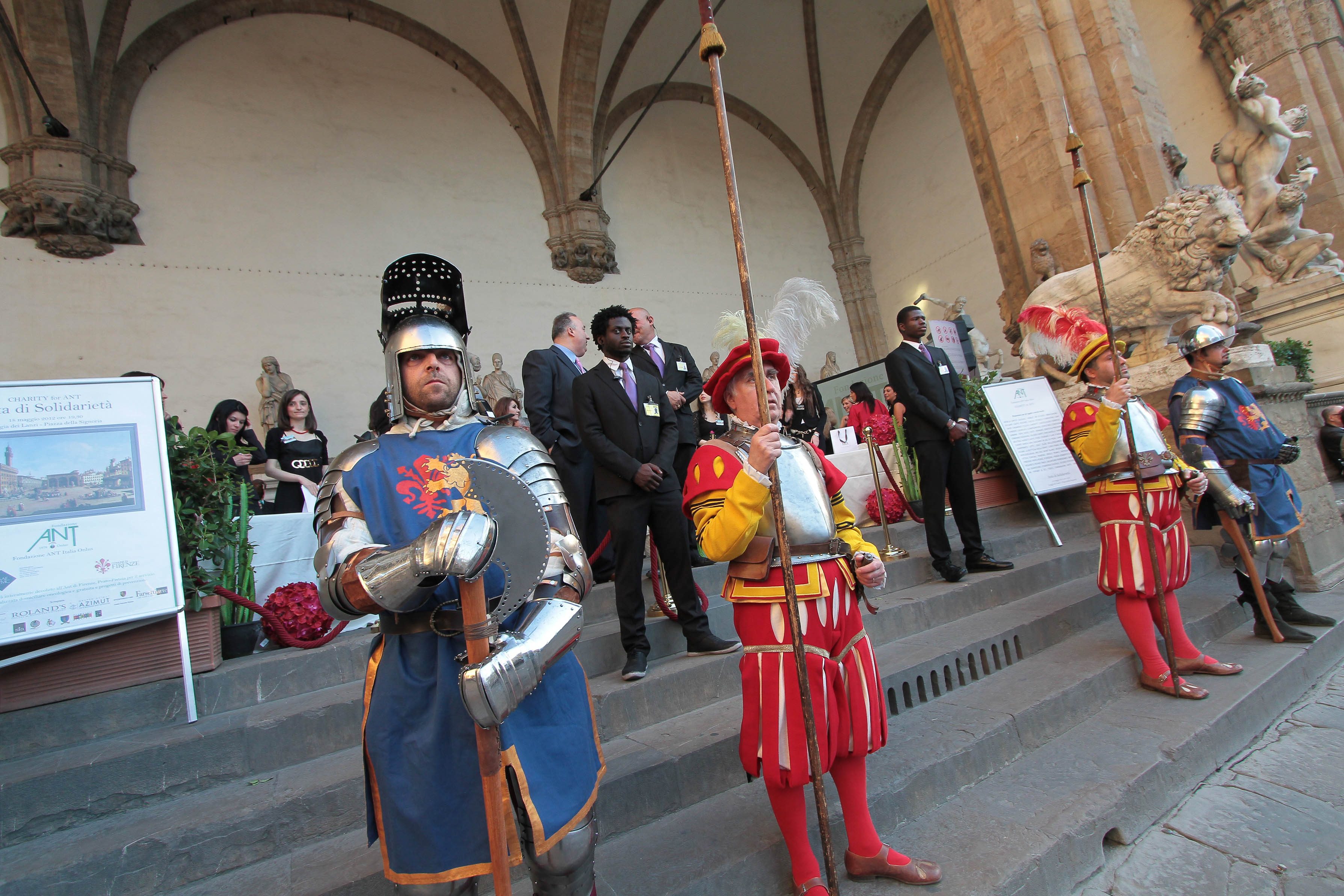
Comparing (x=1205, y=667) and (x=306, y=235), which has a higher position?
(x=306, y=235)

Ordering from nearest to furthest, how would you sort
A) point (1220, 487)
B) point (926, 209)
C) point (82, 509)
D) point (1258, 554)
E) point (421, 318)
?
point (421, 318), point (82, 509), point (1220, 487), point (1258, 554), point (926, 209)

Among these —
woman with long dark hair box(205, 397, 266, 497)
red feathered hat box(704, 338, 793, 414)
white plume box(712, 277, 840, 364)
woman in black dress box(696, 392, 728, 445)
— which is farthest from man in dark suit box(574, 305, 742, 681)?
woman with long dark hair box(205, 397, 266, 497)

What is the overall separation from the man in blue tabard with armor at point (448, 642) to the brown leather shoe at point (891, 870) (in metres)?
0.90

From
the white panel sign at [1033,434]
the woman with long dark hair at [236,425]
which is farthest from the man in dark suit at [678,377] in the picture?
the woman with long dark hair at [236,425]

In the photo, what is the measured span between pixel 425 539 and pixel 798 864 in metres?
1.49

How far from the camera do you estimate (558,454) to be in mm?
4227

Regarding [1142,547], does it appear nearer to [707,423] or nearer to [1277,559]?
[1277,559]

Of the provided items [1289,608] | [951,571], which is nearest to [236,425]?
[951,571]

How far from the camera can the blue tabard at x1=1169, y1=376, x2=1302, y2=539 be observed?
384 centimetres

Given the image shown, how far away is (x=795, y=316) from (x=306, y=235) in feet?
36.4

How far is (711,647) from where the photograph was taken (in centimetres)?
339

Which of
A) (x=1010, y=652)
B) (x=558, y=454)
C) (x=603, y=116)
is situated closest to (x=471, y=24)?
(x=603, y=116)

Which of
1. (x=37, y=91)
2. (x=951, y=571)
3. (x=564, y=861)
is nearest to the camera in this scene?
(x=564, y=861)

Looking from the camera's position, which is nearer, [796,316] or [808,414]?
[796,316]
